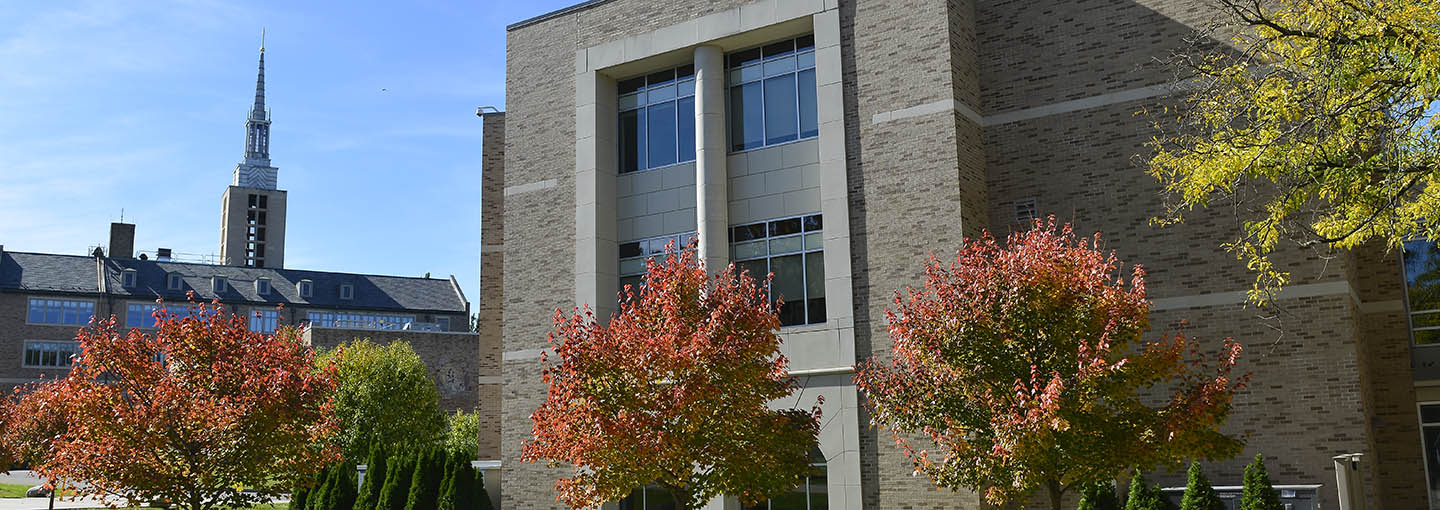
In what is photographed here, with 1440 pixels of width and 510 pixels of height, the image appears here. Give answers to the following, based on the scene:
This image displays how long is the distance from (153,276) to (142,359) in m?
69.5

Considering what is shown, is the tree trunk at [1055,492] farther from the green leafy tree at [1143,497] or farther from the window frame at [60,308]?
the window frame at [60,308]

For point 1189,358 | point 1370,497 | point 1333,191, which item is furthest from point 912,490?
point 1333,191

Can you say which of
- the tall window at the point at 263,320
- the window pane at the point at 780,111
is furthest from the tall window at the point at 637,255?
the tall window at the point at 263,320

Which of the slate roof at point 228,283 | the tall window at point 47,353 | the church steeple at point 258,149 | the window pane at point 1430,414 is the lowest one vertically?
the window pane at point 1430,414

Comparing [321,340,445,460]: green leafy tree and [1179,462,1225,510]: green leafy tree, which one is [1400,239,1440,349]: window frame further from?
[321,340,445,460]: green leafy tree

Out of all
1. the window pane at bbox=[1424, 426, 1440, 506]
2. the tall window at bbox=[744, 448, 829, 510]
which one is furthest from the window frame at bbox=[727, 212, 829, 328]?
the window pane at bbox=[1424, 426, 1440, 506]

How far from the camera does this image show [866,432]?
2088 cm

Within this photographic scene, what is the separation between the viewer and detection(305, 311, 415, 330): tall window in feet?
285

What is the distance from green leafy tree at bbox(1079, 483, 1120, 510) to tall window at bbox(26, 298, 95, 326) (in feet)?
239

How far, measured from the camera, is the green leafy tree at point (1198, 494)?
1823 centimetres

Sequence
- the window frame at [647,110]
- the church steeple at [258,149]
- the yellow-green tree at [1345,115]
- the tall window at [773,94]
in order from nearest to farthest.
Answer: the yellow-green tree at [1345,115]
the tall window at [773,94]
the window frame at [647,110]
the church steeple at [258,149]

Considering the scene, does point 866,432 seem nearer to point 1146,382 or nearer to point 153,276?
point 1146,382

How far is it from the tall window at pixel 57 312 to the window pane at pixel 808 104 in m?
67.3

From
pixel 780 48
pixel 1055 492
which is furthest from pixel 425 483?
pixel 1055 492
